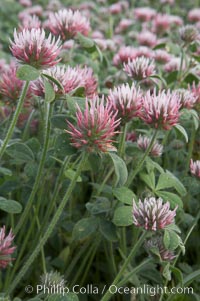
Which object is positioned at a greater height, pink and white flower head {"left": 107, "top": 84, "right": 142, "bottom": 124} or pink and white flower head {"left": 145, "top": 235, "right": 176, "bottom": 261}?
pink and white flower head {"left": 107, "top": 84, "right": 142, "bottom": 124}

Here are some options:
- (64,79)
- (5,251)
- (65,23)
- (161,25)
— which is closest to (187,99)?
(64,79)

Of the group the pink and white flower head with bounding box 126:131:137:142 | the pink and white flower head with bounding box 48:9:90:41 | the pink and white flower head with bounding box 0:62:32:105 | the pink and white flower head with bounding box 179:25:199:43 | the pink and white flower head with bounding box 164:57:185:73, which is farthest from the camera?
the pink and white flower head with bounding box 164:57:185:73

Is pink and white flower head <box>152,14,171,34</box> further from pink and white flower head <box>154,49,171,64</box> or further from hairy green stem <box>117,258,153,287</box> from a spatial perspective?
hairy green stem <box>117,258,153,287</box>

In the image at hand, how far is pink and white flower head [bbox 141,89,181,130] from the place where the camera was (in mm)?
1629

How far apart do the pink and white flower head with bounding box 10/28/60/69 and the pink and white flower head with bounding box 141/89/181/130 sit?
1.12 ft

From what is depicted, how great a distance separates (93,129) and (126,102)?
0.25 m

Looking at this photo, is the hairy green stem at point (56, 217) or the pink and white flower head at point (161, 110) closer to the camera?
the hairy green stem at point (56, 217)

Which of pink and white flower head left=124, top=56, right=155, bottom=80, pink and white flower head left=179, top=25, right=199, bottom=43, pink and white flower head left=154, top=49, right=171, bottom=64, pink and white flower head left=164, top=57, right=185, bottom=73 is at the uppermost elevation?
pink and white flower head left=179, top=25, right=199, bottom=43

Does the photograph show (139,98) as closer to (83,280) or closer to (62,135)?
(62,135)

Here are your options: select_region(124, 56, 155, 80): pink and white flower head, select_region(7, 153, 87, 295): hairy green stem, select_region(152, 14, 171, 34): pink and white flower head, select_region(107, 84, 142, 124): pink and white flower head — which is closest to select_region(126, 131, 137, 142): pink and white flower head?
select_region(124, 56, 155, 80): pink and white flower head

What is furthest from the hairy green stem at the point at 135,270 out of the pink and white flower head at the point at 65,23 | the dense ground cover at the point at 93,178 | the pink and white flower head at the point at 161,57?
the pink and white flower head at the point at 161,57

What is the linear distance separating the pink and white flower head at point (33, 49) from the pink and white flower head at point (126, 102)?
25cm

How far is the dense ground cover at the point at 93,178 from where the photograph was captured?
4.99ft

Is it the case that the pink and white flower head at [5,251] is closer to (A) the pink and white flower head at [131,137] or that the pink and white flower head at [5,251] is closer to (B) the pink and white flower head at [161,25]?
(A) the pink and white flower head at [131,137]
